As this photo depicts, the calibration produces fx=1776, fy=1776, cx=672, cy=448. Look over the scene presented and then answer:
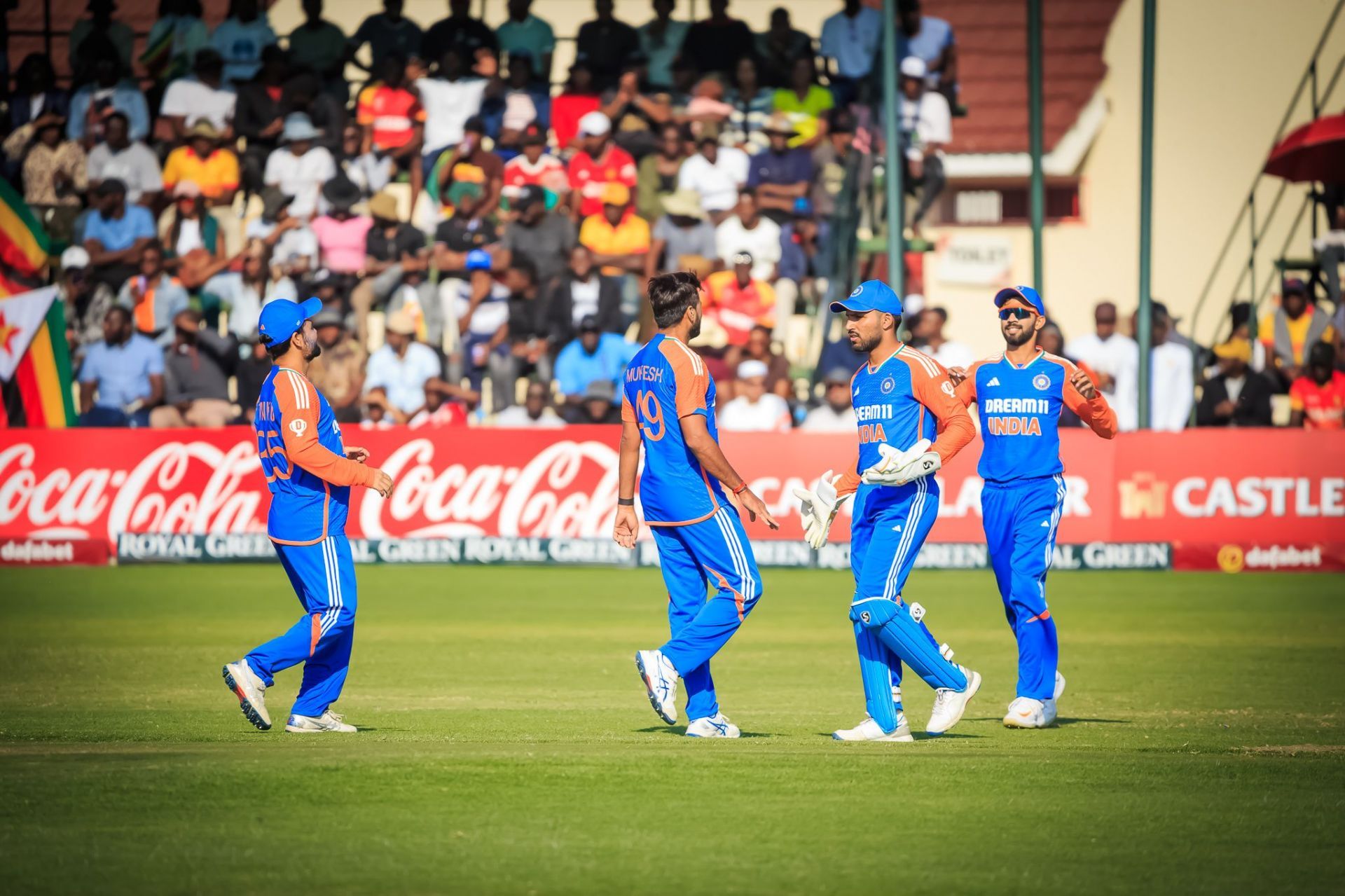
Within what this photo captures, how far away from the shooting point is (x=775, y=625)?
1608 centimetres

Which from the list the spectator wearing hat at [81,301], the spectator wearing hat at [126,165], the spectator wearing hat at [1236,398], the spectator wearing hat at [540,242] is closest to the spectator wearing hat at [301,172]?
the spectator wearing hat at [126,165]

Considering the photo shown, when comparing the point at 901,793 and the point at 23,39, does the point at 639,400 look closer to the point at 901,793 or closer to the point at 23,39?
the point at 901,793

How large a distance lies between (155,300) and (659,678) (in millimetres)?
16455

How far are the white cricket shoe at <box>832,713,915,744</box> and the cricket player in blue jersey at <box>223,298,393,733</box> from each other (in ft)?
8.61

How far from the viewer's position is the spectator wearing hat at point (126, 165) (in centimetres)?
2473

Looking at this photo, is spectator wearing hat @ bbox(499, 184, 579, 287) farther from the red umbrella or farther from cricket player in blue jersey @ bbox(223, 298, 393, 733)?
cricket player in blue jersey @ bbox(223, 298, 393, 733)

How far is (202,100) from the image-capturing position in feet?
82.6

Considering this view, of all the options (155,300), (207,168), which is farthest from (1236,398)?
(207,168)

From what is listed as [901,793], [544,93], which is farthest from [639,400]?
[544,93]

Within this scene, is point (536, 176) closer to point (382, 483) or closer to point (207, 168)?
point (207, 168)

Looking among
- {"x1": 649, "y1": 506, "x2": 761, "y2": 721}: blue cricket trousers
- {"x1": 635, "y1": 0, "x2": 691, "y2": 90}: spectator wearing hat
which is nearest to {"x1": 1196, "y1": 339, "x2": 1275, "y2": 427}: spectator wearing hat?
{"x1": 635, "y1": 0, "x2": 691, "y2": 90}: spectator wearing hat

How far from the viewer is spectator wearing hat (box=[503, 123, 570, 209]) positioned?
2383cm

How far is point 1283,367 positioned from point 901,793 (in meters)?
16.7

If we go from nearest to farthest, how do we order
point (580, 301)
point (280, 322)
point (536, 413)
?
point (280, 322), point (536, 413), point (580, 301)
